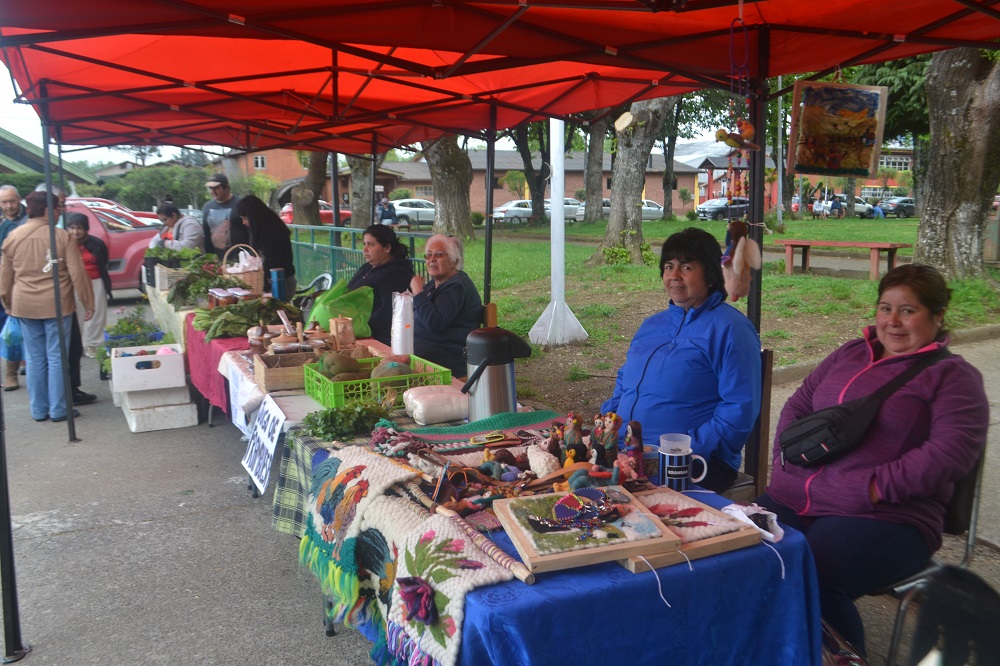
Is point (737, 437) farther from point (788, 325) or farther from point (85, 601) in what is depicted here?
point (788, 325)

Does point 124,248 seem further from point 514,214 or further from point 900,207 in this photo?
point 900,207

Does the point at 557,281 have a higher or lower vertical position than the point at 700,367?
higher

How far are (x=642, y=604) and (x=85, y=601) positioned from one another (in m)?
2.78

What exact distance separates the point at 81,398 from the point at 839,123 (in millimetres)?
6397

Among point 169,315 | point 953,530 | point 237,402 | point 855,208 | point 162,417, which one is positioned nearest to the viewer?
point 953,530

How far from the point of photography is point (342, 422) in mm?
2791

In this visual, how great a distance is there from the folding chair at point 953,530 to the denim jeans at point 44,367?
599 centimetres

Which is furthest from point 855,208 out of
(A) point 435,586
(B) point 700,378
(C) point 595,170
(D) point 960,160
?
(A) point 435,586

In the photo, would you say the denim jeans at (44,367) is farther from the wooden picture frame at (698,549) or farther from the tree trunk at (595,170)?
the tree trunk at (595,170)

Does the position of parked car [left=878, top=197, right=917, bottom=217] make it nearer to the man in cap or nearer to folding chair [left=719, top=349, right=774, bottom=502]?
the man in cap

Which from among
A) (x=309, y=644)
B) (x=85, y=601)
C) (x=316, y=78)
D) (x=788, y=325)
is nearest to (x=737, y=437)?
(x=309, y=644)

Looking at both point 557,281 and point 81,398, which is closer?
point 81,398

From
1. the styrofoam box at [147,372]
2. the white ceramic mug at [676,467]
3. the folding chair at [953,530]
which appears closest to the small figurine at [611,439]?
the white ceramic mug at [676,467]

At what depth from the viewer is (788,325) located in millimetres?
8922
